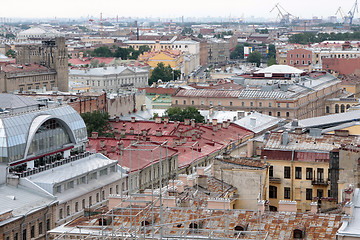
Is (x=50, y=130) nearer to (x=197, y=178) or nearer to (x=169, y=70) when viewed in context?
(x=197, y=178)

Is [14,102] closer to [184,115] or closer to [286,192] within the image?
[286,192]

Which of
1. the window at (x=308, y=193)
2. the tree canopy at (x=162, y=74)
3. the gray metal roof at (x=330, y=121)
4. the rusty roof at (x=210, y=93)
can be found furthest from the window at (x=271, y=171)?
the tree canopy at (x=162, y=74)

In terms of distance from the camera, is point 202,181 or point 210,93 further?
point 210,93

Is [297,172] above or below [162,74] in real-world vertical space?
above

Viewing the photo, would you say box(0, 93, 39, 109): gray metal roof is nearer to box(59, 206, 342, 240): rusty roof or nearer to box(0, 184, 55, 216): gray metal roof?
box(0, 184, 55, 216): gray metal roof

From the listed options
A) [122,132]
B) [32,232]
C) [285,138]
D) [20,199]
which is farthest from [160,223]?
[122,132]

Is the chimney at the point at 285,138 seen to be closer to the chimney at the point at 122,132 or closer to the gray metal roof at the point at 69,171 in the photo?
the gray metal roof at the point at 69,171

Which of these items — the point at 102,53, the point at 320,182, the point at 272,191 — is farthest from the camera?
the point at 102,53

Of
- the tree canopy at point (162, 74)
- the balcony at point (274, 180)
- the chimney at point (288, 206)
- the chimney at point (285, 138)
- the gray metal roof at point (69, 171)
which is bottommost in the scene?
the tree canopy at point (162, 74)

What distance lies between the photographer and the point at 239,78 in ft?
368

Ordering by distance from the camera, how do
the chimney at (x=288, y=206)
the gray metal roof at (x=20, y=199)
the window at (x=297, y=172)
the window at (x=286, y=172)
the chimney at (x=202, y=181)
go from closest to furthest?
the chimney at (x=288, y=206) → the chimney at (x=202, y=181) → the gray metal roof at (x=20, y=199) → the window at (x=297, y=172) → the window at (x=286, y=172)

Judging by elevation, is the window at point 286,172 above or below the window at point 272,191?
above

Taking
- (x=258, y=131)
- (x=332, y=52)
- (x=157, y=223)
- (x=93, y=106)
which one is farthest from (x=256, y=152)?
(x=332, y=52)

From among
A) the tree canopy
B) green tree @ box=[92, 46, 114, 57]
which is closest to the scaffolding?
the tree canopy
